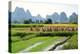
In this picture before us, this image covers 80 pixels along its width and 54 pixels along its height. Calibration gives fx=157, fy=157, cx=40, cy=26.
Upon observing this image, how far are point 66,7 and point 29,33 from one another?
545 millimetres

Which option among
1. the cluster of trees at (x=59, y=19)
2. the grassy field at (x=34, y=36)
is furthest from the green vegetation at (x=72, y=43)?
the cluster of trees at (x=59, y=19)

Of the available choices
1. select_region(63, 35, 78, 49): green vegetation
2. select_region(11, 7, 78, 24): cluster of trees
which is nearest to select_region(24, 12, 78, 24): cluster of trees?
select_region(11, 7, 78, 24): cluster of trees

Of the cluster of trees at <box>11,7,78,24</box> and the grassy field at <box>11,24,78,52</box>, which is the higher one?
the cluster of trees at <box>11,7,78,24</box>

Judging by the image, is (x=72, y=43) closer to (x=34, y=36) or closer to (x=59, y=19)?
(x=59, y=19)

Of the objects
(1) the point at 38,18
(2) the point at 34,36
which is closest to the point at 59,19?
(1) the point at 38,18

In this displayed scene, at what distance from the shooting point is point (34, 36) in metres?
1.73

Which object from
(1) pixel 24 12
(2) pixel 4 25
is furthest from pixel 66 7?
(2) pixel 4 25

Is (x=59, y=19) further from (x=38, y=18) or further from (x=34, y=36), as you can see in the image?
(x=34, y=36)

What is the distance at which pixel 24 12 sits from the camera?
67.1 inches

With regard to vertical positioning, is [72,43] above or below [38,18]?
below

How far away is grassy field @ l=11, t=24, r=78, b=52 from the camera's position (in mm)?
1666

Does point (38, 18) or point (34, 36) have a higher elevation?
point (38, 18)

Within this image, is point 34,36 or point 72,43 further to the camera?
point 72,43

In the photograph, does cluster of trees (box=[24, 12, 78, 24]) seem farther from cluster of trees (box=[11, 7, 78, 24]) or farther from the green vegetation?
the green vegetation
